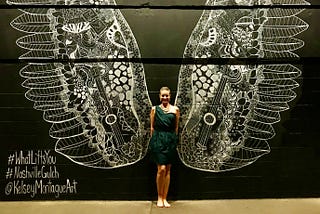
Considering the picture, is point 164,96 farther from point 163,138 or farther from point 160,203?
point 160,203

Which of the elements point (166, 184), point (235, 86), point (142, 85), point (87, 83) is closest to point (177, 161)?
point (166, 184)

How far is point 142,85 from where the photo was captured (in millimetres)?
5828

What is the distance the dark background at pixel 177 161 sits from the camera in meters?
5.78

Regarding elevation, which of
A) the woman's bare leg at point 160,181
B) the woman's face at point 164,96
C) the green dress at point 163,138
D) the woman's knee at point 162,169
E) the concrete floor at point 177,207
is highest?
the woman's face at point 164,96

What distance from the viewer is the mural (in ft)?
18.9

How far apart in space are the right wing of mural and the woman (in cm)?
30

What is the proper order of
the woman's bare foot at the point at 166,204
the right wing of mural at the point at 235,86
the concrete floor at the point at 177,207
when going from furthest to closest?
the right wing of mural at the point at 235,86
the woman's bare foot at the point at 166,204
the concrete floor at the point at 177,207

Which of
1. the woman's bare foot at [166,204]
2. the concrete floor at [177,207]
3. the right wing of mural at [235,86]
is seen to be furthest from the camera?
the right wing of mural at [235,86]

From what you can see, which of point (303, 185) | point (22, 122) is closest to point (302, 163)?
point (303, 185)

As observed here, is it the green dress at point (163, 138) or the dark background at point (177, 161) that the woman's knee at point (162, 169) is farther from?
the dark background at point (177, 161)

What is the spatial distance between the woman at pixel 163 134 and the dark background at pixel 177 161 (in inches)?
10.8

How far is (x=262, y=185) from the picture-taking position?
6000mm

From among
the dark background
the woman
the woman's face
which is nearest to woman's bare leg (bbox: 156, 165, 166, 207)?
the woman

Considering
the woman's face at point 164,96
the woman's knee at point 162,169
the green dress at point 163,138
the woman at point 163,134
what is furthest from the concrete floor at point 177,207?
the woman's face at point 164,96
